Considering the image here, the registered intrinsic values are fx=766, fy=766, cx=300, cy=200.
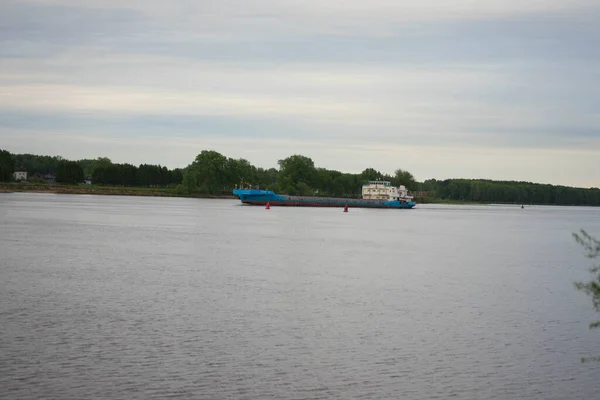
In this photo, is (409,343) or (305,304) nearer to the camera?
(409,343)

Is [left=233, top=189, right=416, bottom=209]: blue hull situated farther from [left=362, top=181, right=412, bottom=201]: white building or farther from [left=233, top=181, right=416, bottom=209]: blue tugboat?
[left=362, top=181, right=412, bottom=201]: white building

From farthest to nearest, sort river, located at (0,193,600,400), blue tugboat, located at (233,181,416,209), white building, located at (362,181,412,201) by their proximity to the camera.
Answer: white building, located at (362,181,412,201) < blue tugboat, located at (233,181,416,209) < river, located at (0,193,600,400)

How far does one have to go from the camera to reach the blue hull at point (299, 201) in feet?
559

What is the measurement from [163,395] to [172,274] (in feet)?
66.0

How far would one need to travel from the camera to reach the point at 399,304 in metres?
29.3

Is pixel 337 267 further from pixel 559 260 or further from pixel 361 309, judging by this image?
pixel 559 260

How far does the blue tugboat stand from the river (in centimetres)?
12307

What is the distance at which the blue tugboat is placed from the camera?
170500mm

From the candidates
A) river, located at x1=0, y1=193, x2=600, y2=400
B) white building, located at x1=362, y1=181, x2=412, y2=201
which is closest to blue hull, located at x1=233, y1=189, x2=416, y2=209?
white building, located at x1=362, y1=181, x2=412, y2=201

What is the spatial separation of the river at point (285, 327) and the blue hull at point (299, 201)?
403ft

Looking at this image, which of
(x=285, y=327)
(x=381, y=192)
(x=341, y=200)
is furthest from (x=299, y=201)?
(x=285, y=327)

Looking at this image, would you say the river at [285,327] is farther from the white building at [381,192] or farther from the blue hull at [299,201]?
the white building at [381,192]

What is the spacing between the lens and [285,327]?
24.0 m

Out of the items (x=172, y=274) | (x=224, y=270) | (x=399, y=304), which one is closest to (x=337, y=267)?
(x=224, y=270)
